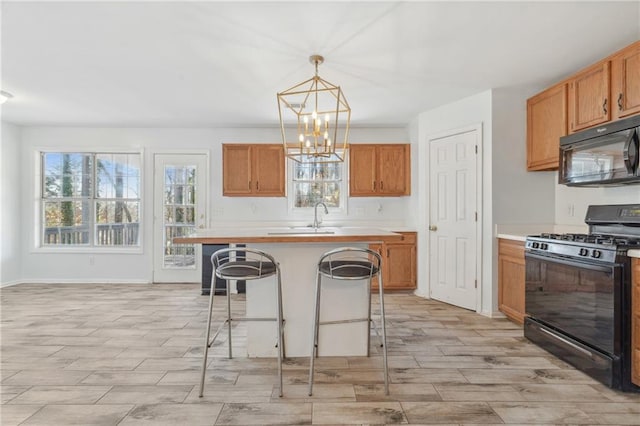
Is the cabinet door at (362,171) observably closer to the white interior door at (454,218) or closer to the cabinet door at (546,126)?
the white interior door at (454,218)

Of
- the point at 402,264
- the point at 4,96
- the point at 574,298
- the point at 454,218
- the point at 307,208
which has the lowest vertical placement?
the point at 402,264

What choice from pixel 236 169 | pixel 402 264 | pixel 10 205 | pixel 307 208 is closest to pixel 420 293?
pixel 402 264

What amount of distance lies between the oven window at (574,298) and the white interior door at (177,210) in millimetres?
4374

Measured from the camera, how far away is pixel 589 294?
2.31 meters

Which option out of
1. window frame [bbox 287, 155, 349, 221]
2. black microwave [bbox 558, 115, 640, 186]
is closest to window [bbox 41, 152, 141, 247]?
window frame [bbox 287, 155, 349, 221]

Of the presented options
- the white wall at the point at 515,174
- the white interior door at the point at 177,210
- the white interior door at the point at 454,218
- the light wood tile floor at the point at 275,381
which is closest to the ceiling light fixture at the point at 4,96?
the white interior door at the point at 177,210

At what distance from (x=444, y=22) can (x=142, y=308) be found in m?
4.07

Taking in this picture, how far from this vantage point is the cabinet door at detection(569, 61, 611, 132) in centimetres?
270

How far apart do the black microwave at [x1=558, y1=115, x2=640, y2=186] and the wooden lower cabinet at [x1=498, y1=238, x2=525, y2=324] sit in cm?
76

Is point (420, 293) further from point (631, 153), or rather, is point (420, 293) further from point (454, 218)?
point (631, 153)

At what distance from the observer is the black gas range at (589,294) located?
2.12m

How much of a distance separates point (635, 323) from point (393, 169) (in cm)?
337

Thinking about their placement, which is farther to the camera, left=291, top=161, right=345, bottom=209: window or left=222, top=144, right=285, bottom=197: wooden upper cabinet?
left=291, top=161, right=345, bottom=209: window

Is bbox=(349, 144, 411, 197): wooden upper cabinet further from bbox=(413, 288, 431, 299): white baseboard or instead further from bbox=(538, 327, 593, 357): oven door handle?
bbox=(538, 327, 593, 357): oven door handle
